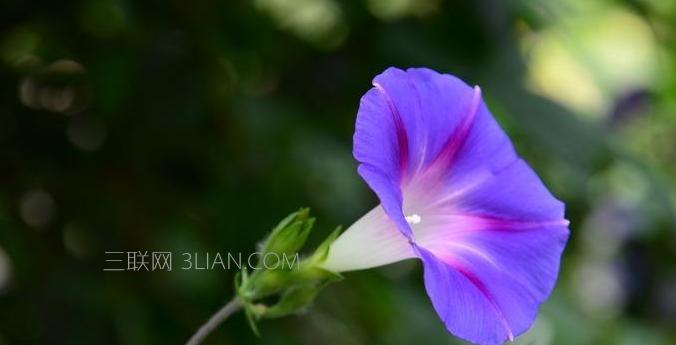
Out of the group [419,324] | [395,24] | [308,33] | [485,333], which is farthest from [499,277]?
[308,33]

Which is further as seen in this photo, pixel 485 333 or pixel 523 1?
pixel 523 1

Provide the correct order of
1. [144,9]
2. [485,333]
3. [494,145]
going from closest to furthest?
[485,333] → [494,145] → [144,9]

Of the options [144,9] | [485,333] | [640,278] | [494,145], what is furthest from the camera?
[640,278]

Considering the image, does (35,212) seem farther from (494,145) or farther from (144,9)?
(494,145)

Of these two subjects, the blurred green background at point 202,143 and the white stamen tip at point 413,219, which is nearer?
the white stamen tip at point 413,219

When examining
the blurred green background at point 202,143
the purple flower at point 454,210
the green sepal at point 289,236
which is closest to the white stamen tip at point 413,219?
the purple flower at point 454,210

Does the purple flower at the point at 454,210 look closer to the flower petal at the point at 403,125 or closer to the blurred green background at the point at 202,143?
the flower petal at the point at 403,125

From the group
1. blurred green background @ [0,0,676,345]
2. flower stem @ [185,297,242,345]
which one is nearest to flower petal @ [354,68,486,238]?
flower stem @ [185,297,242,345]
